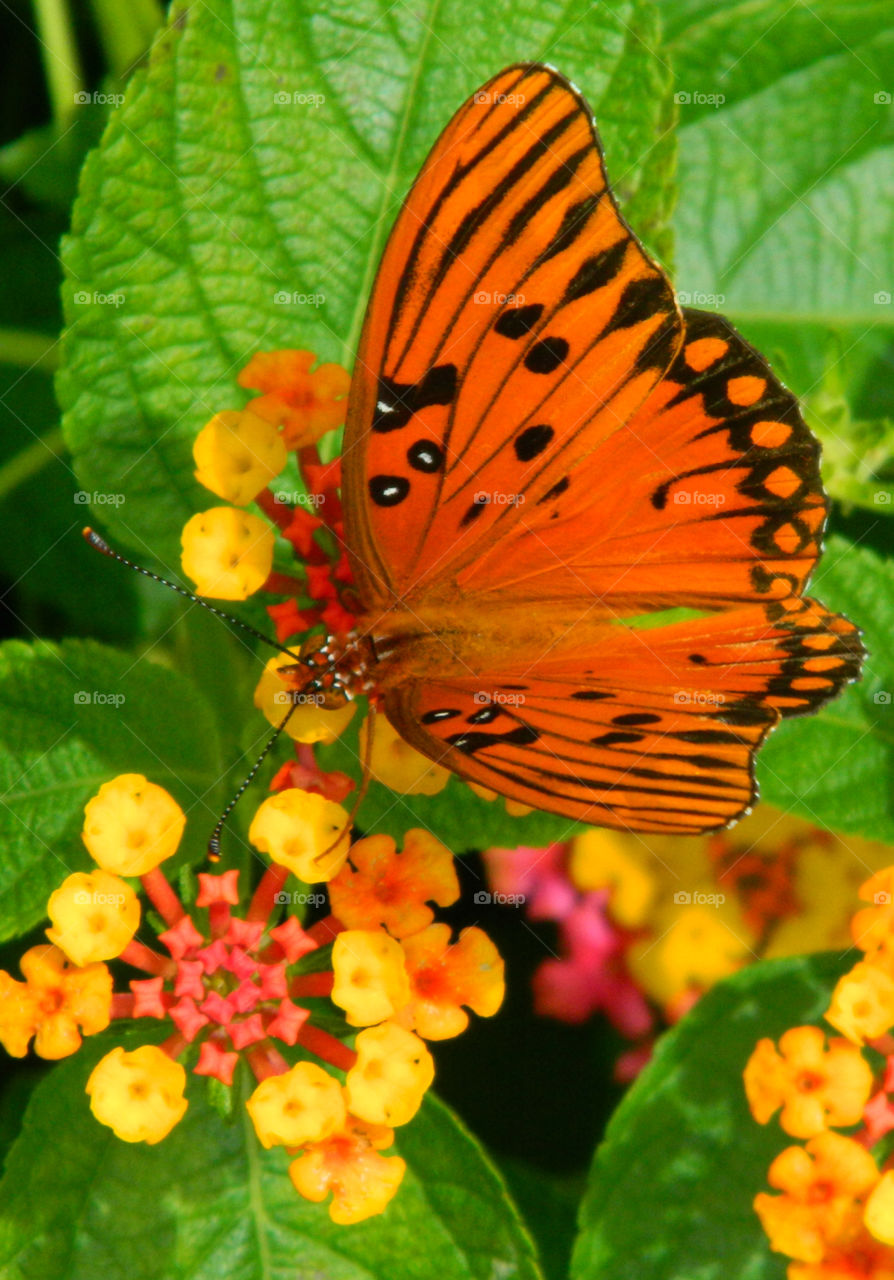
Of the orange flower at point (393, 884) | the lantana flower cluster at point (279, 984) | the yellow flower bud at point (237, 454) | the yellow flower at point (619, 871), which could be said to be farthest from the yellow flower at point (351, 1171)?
the yellow flower at point (619, 871)

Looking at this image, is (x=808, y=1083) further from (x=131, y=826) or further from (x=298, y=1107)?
(x=131, y=826)

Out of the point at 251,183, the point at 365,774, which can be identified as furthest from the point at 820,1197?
the point at 251,183

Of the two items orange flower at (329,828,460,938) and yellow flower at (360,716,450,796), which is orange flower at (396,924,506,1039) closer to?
orange flower at (329,828,460,938)

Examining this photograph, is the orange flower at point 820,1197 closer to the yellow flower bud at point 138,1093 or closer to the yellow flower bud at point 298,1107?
the yellow flower bud at point 298,1107

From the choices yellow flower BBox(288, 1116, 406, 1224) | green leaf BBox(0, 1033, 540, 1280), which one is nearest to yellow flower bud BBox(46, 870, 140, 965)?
green leaf BBox(0, 1033, 540, 1280)

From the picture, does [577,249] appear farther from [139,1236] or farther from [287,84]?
[139,1236]

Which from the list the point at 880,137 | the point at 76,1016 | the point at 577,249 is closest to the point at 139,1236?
the point at 76,1016

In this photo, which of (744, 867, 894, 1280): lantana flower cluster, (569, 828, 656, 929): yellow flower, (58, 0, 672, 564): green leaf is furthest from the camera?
(569, 828, 656, 929): yellow flower

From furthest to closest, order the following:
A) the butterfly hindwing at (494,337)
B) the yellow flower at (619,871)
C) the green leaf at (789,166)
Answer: the yellow flower at (619,871)
the green leaf at (789,166)
the butterfly hindwing at (494,337)
